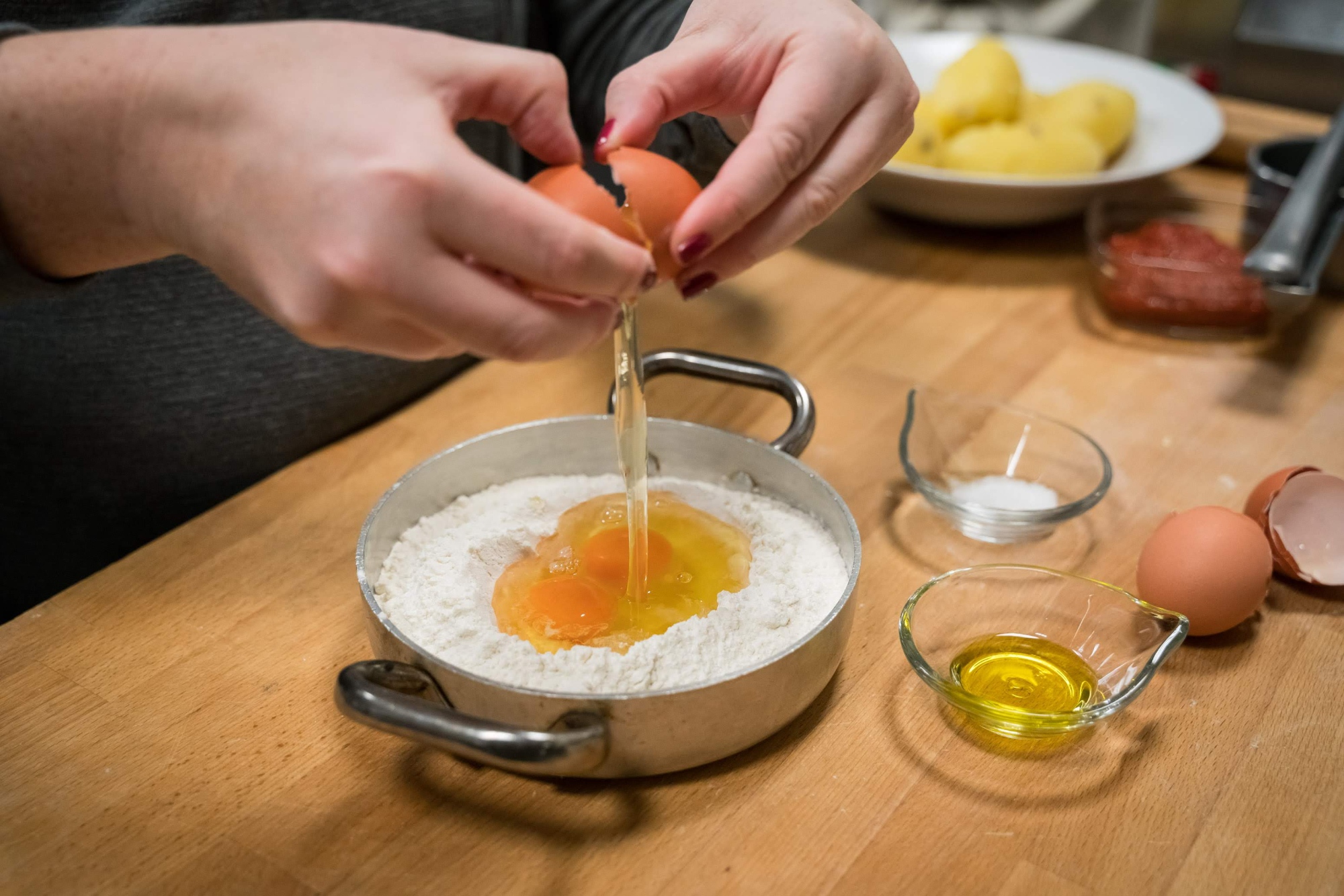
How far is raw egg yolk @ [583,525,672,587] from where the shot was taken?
946mm

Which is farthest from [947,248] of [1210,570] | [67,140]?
[67,140]

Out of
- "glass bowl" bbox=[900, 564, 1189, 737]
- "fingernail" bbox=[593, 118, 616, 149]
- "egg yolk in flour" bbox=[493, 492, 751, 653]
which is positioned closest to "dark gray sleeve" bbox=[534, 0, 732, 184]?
"fingernail" bbox=[593, 118, 616, 149]

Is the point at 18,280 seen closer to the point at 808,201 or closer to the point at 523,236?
the point at 523,236

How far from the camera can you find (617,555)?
958 mm

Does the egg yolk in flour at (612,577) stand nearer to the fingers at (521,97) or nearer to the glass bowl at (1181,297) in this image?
the fingers at (521,97)

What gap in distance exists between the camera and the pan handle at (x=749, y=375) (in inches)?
42.5

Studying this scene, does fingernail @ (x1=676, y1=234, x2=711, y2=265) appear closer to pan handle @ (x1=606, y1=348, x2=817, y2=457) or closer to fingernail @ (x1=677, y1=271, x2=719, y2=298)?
fingernail @ (x1=677, y1=271, x2=719, y2=298)

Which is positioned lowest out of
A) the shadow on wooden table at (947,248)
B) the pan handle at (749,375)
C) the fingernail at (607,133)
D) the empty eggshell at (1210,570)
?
the shadow on wooden table at (947,248)

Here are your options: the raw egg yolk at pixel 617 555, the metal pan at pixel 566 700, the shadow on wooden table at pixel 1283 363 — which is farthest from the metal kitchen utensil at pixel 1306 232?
the raw egg yolk at pixel 617 555

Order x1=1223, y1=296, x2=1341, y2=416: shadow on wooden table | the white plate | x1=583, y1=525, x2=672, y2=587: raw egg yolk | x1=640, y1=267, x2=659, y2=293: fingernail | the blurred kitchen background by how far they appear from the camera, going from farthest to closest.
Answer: the blurred kitchen background → the white plate → x1=1223, y1=296, x2=1341, y2=416: shadow on wooden table → x1=583, y1=525, x2=672, y2=587: raw egg yolk → x1=640, y1=267, x2=659, y2=293: fingernail

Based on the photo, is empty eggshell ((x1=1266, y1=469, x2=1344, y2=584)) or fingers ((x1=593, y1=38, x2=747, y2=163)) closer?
fingers ((x1=593, y1=38, x2=747, y2=163))

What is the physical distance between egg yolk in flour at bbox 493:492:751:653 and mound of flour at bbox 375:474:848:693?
0.02 metres

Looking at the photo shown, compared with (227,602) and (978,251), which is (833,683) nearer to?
(227,602)

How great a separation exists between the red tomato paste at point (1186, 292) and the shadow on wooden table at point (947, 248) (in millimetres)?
153
